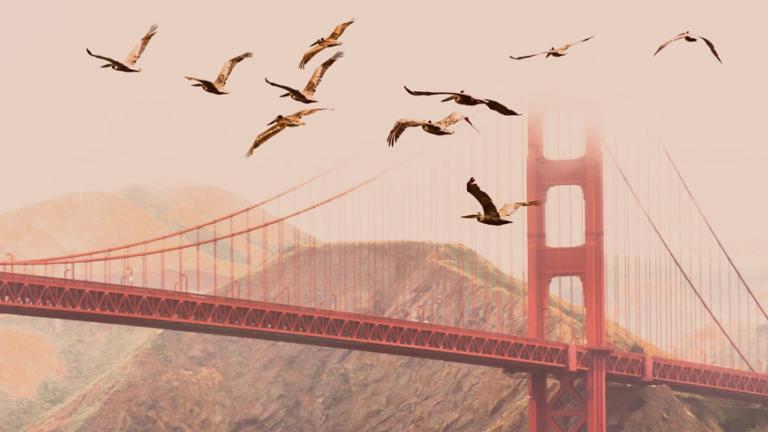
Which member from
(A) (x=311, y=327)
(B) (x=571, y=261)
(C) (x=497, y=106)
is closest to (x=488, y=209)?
(C) (x=497, y=106)

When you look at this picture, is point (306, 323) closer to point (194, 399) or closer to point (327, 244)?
point (194, 399)

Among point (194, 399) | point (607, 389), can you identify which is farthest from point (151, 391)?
point (607, 389)

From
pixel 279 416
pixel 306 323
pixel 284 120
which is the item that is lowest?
pixel 279 416

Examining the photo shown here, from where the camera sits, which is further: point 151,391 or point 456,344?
point 151,391

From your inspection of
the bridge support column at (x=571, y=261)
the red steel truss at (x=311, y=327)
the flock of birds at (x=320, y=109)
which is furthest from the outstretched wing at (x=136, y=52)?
the bridge support column at (x=571, y=261)

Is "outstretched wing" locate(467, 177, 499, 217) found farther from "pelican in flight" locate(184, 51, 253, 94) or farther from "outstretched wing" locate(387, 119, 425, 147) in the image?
"pelican in flight" locate(184, 51, 253, 94)

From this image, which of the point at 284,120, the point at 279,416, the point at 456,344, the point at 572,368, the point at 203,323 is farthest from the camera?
the point at 279,416
